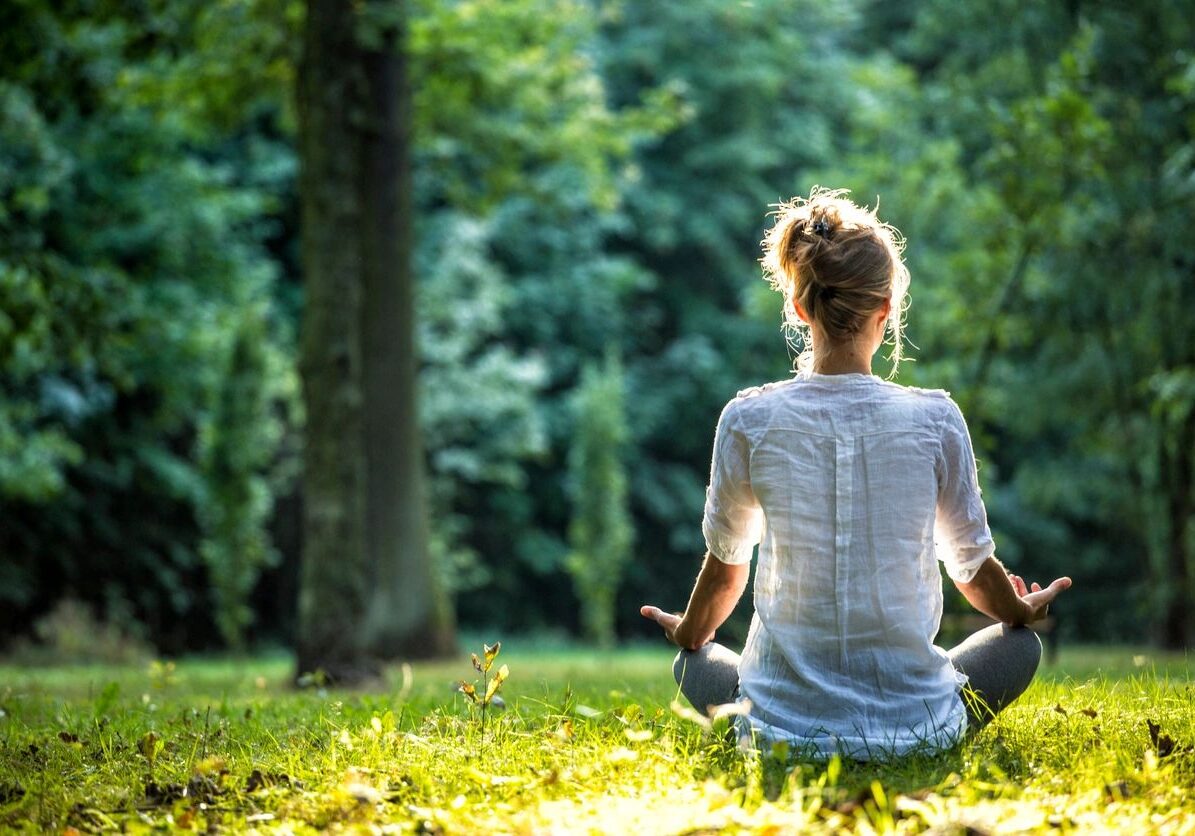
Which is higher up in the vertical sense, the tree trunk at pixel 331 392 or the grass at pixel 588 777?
the tree trunk at pixel 331 392

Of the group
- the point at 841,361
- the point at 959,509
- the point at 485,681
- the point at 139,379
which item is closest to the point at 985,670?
the point at 959,509

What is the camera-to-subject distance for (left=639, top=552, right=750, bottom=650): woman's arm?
11.9ft

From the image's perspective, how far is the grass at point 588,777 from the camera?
2.84 m

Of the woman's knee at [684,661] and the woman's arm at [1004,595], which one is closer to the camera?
the woman's arm at [1004,595]

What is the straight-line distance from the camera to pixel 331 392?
379 inches

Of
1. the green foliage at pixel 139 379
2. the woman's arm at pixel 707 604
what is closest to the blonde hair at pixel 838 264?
the woman's arm at pixel 707 604

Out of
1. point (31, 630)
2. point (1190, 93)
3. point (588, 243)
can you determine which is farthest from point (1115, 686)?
point (588, 243)

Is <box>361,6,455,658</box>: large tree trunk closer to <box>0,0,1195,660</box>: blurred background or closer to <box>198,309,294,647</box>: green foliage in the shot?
<box>0,0,1195,660</box>: blurred background

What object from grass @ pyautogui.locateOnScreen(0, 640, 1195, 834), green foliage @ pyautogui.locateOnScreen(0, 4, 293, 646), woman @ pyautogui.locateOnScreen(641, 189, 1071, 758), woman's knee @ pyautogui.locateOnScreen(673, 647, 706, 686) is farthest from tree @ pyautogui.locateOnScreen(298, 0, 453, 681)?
woman @ pyautogui.locateOnScreen(641, 189, 1071, 758)

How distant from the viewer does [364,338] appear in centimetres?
1380

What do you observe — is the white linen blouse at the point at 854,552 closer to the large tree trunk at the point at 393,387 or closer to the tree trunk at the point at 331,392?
the tree trunk at the point at 331,392

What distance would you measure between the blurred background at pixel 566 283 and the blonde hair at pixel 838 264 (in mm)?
6113

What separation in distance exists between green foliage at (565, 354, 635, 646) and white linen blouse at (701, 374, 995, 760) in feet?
64.3

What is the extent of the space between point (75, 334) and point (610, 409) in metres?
14.1
